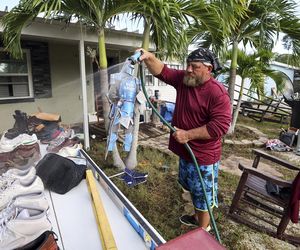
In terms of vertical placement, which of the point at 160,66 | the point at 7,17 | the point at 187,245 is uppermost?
the point at 7,17

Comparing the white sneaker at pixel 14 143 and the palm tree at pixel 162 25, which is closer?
the white sneaker at pixel 14 143

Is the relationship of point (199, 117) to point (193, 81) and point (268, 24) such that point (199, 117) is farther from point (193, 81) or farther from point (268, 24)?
point (268, 24)

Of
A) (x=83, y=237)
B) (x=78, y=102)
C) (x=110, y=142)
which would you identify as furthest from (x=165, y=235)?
(x=78, y=102)

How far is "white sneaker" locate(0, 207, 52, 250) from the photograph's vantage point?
1.20m

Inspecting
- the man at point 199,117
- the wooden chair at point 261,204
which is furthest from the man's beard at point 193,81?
the wooden chair at point 261,204

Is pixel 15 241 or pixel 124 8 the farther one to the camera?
pixel 124 8

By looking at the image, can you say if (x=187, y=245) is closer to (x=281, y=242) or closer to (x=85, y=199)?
(x=85, y=199)

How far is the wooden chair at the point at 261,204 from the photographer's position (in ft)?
7.15

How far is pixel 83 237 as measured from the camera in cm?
145

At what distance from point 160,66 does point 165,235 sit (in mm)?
1577

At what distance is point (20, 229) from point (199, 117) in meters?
1.37

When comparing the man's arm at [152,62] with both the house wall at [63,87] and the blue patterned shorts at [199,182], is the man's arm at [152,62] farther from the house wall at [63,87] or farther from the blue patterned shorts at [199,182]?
the house wall at [63,87]

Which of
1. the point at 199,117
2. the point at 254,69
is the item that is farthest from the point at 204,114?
the point at 254,69

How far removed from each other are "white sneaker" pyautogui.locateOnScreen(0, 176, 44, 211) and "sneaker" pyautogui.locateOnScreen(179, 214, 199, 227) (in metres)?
1.45
